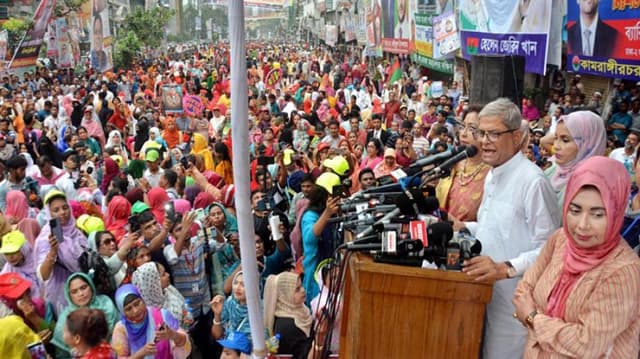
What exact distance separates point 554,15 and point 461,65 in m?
7.00

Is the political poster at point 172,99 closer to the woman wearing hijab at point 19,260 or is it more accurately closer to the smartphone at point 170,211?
the smartphone at point 170,211

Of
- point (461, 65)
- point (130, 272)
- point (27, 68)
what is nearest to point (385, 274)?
point (130, 272)

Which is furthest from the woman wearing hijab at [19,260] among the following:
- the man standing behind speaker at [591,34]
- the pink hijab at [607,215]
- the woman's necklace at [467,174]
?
the man standing behind speaker at [591,34]

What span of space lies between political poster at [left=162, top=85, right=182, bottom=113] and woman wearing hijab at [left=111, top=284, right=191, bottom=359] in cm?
831

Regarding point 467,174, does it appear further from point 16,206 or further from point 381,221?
point 16,206

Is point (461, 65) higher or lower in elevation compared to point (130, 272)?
higher

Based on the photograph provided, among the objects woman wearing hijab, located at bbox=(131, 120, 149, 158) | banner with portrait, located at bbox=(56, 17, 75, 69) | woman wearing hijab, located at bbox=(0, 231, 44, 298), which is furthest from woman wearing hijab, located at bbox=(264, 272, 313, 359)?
banner with portrait, located at bbox=(56, 17, 75, 69)

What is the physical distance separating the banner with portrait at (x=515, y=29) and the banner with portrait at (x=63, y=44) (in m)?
20.5

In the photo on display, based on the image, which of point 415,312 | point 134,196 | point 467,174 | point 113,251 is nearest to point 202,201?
point 134,196

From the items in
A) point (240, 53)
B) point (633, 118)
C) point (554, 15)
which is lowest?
point (633, 118)

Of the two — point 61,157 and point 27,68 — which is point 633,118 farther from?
point 27,68

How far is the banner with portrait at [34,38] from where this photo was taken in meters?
19.2

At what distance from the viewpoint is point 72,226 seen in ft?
14.8

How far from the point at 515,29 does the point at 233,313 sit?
24.9ft
